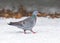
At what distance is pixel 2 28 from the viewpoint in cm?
631

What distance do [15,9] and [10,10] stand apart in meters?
0.17

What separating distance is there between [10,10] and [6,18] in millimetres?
915

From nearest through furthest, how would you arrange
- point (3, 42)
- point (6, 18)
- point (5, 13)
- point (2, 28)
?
point (3, 42) < point (2, 28) < point (6, 18) < point (5, 13)

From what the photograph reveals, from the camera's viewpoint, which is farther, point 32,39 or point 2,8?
point 2,8

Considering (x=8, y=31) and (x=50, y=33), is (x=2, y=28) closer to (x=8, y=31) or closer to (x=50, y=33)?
(x=8, y=31)

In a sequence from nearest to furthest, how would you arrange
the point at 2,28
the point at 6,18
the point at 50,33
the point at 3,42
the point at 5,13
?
1. the point at 3,42
2. the point at 50,33
3. the point at 2,28
4. the point at 6,18
5. the point at 5,13

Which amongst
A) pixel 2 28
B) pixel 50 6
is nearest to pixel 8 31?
pixel 2 28

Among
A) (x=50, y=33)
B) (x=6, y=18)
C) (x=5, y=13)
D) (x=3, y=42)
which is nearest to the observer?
(x=3, y=42)

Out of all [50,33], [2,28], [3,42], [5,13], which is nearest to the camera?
[3,42]

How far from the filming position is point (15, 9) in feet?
29.9

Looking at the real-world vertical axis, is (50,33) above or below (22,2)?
below

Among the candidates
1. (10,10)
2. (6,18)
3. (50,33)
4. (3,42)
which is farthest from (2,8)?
(3,42)

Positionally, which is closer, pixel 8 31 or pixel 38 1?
pixel 8 31

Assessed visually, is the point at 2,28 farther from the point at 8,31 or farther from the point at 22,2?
the point at 22,2
